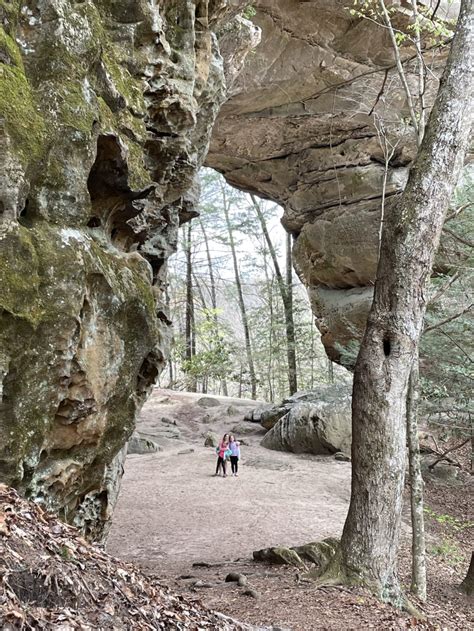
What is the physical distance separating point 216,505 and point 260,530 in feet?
5.68

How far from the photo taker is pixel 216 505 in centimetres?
1053

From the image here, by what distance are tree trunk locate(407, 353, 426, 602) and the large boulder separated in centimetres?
931

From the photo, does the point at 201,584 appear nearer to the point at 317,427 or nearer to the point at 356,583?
the point at 356,583

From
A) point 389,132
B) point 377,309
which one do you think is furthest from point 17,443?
point 389,132

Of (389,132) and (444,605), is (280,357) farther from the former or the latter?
(444,605)

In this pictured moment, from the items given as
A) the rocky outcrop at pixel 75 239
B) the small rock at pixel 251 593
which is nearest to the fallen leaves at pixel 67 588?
the rocky outcrop at pixel 75 239

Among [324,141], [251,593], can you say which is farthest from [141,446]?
[324,141]

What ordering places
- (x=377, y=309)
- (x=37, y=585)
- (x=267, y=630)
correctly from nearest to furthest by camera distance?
(x=37, y=585) < (x=267, y=630) < (x=377, y=309)

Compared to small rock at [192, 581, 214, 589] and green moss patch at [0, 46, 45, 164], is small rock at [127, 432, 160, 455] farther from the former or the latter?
green moss patch at [0, 46, 45, 164]

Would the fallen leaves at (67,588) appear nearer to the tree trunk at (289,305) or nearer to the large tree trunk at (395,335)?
the large tree trunk at (395,335)

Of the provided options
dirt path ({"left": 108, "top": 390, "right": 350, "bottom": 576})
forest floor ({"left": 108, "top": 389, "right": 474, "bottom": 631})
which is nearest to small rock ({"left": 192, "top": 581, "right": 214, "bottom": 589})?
forest floor ({"left": 108, "top": 389, "right": 474, "bottom": 631})

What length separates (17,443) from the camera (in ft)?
13.0

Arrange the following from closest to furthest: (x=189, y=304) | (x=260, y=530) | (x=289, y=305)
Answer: (x=260, y=530)
(x=289, y=305)
(x=189, y=304)

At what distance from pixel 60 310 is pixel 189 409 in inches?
701
